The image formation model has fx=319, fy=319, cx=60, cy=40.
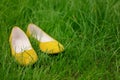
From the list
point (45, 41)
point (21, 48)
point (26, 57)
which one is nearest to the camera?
point (26, 57)

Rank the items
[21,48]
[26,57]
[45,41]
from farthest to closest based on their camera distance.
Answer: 1. [45,41]
2. [21,48]
3. [26,57]

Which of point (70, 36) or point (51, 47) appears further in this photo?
point (70, 36)

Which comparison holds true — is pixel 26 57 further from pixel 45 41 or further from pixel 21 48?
pixel 45 41

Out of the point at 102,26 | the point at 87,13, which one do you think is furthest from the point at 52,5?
the point at 102,26

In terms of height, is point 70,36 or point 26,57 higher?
point 70,36

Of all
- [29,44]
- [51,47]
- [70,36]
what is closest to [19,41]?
[29,44]

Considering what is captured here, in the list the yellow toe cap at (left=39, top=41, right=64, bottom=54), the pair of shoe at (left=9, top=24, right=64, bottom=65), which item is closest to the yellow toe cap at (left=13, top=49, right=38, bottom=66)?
the pair of shoe at (left=9, top=24, right=64, bottom=65)
